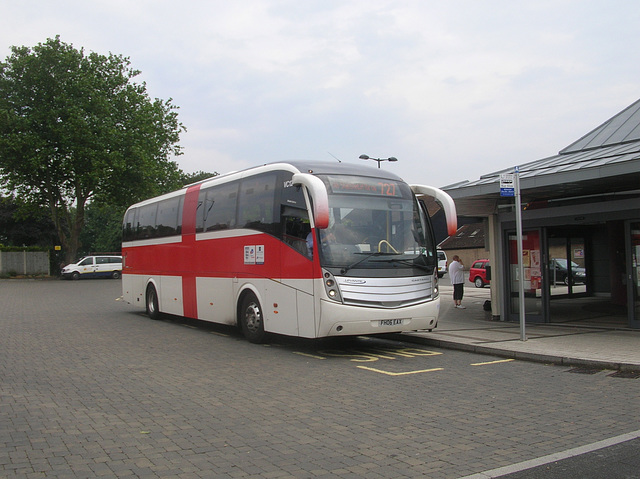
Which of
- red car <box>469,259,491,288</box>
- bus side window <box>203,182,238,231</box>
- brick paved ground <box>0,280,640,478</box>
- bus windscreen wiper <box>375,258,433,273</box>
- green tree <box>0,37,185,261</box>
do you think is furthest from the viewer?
green tree <box>0,37,185,261</box>

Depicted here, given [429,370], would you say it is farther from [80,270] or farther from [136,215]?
[80,270]

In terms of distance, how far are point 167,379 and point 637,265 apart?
32.4 feet

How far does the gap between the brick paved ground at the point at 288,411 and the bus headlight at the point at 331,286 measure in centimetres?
111

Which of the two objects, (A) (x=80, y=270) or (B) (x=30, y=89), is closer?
(B) (x=30, y=89)

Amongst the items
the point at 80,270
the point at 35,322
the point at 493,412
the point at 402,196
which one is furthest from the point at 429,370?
the point at 80,270

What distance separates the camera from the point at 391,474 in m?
4.77

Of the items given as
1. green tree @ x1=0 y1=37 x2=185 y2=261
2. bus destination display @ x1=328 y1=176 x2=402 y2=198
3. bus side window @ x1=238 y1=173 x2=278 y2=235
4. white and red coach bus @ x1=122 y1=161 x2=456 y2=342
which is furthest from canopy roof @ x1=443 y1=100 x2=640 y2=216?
green tree @ x1=0 y1=37 x2=185 y2=261

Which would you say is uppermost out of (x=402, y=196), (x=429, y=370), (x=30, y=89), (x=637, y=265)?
(x=30, y=89)

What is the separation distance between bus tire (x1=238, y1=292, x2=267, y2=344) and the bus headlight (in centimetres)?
235

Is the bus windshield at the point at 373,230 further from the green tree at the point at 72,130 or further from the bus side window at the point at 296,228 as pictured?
the green tree at the point at 72,130

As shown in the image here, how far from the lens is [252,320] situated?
12461 millimetres

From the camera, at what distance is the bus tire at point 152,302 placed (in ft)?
59.7

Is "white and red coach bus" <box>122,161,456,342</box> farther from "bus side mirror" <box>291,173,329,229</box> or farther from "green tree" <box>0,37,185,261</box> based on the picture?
"green tree" <box>0,37,185,261</box>

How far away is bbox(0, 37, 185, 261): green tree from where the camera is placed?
4375 centimetres
